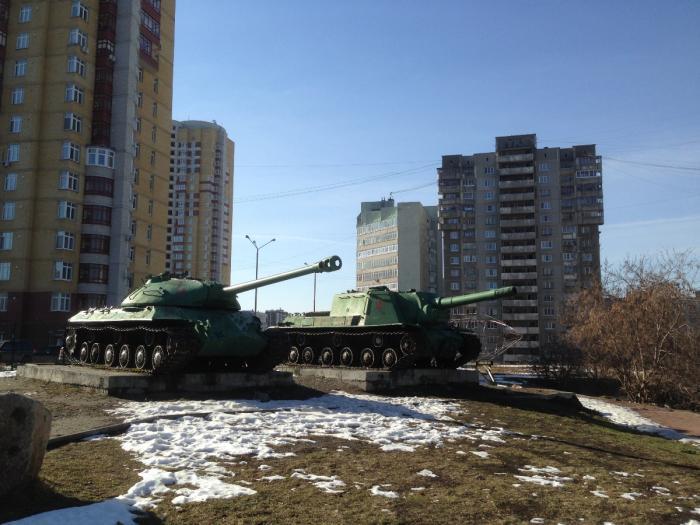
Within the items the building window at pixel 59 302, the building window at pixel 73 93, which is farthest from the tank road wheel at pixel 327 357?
the building window at pixel 73 93

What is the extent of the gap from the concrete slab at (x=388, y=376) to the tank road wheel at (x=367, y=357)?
0.68 metres

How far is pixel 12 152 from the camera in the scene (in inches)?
1827

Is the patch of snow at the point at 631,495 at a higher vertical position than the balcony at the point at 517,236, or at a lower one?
lower

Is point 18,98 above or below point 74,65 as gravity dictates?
below

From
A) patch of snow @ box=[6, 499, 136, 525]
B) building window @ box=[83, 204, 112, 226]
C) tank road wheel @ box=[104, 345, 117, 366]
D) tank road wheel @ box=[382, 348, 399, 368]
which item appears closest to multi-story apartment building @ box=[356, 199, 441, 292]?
building window @ box=[83, 204, 112, 226]

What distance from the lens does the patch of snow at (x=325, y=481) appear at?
7.68 m

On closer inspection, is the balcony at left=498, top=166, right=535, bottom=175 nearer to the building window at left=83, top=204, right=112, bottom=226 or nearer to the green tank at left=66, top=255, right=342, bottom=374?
the building window at left=83, top=204, right=112, bottom=226

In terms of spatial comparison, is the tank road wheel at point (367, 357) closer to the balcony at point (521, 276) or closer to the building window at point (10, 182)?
the building window at point (10, 182)

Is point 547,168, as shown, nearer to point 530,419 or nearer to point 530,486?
point 530,419

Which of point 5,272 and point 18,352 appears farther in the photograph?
point 5,272

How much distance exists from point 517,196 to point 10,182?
6314cm

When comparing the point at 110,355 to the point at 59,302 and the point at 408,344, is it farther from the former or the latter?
the point at 59,302

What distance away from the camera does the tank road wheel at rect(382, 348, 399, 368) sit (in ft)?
68.9

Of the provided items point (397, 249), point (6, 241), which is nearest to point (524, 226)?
point (397, 249)
